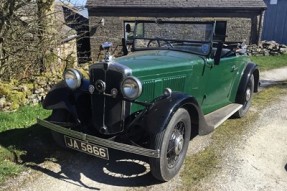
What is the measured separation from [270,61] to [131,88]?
11.1 metres

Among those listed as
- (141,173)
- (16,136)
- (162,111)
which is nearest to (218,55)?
(162,111)

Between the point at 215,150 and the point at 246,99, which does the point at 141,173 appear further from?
the point at 246,99

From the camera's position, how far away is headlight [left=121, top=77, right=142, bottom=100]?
3.21 meters

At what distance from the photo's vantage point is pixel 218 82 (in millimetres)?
5008

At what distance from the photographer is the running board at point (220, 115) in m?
4.40

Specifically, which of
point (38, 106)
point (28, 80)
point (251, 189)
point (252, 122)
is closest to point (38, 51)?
point (28, 80)

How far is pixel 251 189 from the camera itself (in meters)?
3.45

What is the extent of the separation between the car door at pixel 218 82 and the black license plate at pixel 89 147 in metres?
1.99

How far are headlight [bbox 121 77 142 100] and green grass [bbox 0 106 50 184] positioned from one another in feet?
5.22

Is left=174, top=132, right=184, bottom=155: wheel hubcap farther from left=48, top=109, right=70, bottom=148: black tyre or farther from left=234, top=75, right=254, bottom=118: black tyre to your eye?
left=234, top=75, right=254, bottom=118: black tyre

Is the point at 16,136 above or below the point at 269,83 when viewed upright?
above

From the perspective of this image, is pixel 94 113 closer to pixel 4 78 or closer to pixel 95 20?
pixel 4 78

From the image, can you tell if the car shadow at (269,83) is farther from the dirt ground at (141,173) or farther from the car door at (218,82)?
the dirt ground at (141,173)

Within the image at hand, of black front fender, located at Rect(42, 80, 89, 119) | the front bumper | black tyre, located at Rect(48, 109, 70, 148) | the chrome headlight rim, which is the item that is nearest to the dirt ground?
black tyre, located at Rect(48, 109, 70, 148)
